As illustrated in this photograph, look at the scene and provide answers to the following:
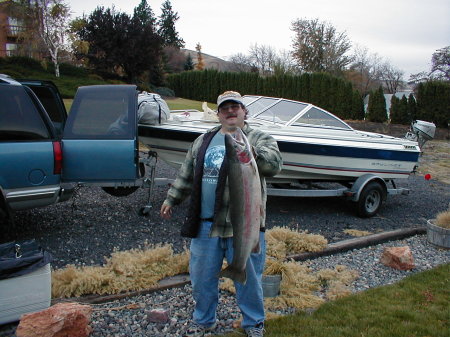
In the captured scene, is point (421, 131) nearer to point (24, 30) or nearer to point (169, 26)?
point (24, 30)

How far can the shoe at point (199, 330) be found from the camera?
319 cm

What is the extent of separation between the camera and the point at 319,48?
1453 inches

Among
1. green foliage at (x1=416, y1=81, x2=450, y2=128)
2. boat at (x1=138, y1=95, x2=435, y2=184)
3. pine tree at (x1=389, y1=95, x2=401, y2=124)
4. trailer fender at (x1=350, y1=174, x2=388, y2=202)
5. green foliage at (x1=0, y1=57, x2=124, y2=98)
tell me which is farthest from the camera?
green foliage at (x1=0, y1=57, x2=124, y2=98)

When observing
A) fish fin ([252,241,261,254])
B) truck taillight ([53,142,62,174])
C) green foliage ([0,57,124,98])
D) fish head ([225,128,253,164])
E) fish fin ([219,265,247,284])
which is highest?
green foliage ([0,57,124,98])

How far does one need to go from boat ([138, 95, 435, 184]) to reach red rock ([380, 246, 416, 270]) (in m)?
2.13

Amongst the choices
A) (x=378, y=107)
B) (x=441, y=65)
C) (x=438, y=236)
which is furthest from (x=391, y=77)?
(x=438, y=236)

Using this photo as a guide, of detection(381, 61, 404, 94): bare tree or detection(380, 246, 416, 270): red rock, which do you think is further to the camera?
detection(381, 61, 404, 94): bare tree

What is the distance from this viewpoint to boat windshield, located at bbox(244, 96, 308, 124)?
286 inches

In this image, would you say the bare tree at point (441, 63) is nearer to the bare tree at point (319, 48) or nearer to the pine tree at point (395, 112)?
the bare tree at point (319, 48)

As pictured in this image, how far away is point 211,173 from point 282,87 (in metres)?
27.5

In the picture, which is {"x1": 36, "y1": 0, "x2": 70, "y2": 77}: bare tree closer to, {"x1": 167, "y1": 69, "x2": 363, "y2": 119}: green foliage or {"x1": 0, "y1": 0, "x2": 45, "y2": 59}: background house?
{"x1": 0, "y1": 0, "x2": 45, "y2": 59}: background house

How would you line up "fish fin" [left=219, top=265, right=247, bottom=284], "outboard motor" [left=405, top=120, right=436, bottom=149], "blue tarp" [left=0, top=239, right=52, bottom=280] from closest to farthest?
"fish fin" [left=219, top=265, right=247, bottom=284] < "blue tarp" [left=0, top=239, right=52, bottom=280] < "outboard motor" [left=405, top=120, right=436, bottom=149]

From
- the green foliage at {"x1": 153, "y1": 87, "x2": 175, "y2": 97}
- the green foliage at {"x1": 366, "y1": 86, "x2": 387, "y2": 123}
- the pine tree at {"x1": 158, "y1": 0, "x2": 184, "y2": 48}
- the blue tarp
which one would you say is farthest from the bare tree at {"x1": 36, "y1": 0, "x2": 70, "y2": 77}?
the pine tree at {"x1": 158, "y1": 0, "x2": 184, "y2": 48}

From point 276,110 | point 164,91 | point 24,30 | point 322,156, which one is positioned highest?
point 24,30
